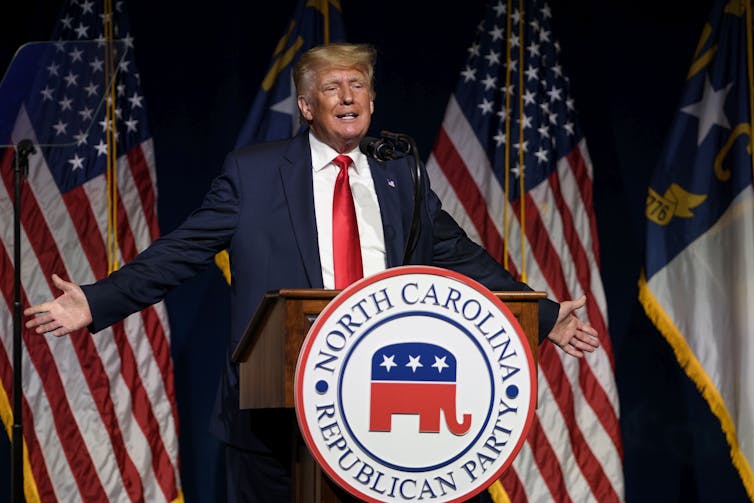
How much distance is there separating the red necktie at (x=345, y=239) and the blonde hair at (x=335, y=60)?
297mm

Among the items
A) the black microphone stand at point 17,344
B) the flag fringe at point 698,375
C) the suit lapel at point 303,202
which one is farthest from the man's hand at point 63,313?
the flag fringe at point 698,375

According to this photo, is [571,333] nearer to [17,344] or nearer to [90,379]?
[17,344]

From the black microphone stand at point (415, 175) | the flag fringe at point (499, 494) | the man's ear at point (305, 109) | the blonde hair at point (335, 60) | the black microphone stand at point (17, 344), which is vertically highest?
the blonde hair at point (335, 60)

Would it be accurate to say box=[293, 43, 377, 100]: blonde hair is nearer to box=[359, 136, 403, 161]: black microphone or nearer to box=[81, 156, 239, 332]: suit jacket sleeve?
box=[81, 156, 239, 332]: suit jacket sleeve

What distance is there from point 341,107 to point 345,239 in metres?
0.33

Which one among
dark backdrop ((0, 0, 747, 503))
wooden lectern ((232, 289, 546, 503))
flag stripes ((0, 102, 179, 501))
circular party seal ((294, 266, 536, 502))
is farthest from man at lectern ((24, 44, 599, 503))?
dark backdrop ((0, 0, 747, 503))

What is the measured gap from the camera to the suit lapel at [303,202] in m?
2.23

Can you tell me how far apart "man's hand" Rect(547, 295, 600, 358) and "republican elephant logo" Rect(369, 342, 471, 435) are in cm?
72

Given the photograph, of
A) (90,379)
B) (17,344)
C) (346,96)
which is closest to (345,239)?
(346,96)

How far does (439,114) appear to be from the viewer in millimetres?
4895

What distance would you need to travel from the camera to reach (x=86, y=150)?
4297mm

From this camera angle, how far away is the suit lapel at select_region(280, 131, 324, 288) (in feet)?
7.32

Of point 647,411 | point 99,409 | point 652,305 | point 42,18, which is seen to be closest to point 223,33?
point 42,18

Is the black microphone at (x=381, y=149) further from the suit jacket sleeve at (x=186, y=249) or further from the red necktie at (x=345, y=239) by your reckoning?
the suit jacket sleeve at (x=186, y=249)
